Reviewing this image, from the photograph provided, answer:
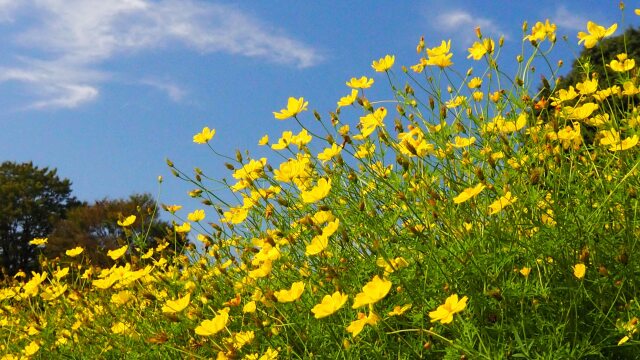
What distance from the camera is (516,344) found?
2.49 m

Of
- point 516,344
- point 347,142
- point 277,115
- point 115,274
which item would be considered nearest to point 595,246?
point 516,344

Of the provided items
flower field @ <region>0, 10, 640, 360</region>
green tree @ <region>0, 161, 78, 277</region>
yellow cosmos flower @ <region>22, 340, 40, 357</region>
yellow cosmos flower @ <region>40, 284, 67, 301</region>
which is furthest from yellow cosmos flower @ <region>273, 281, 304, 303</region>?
green tree @ <region>0, 161, 78, 277</region>

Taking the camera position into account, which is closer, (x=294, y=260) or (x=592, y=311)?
(x=592, y=311)

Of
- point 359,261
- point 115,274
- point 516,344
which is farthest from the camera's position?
point 115,274

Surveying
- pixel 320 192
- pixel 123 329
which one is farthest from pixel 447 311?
pixel 123 329

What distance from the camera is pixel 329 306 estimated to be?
8.09 ft

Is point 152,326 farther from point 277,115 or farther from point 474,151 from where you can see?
point 474,151

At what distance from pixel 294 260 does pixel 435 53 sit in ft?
3.68

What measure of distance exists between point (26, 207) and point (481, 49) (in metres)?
26.3

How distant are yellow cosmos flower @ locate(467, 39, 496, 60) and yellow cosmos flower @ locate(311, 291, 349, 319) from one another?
1477 millimetres

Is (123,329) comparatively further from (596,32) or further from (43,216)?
(43,216)

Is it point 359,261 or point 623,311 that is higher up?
point 623,311

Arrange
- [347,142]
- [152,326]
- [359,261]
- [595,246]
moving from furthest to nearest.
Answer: [152,326] < [347,142] < [359,261] < [595,246]

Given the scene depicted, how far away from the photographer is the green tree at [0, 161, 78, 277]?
26.7m
